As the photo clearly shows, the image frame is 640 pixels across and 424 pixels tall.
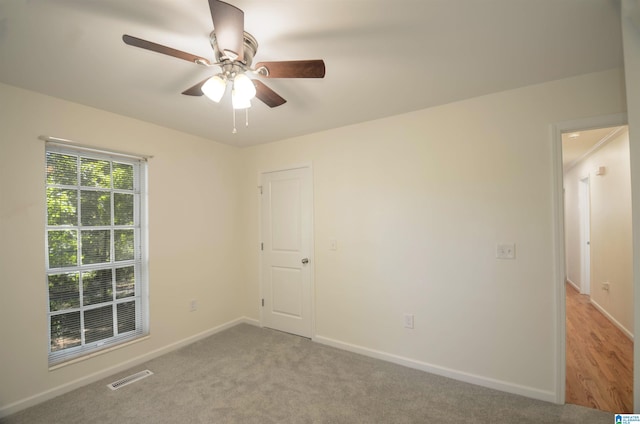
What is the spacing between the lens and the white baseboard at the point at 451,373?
219 cm

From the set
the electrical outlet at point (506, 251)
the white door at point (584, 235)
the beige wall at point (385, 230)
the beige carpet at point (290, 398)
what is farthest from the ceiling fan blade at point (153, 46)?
the white door at point (584, 235)

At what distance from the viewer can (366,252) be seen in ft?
9.85

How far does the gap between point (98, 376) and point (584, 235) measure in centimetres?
756

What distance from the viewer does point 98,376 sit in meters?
2.53

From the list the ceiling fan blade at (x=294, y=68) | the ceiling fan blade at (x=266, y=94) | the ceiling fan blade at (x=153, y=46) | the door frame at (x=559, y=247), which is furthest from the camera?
the door frame at (x=559, y=247)

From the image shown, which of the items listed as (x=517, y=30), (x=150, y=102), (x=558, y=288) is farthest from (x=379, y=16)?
(x=558, y=288)

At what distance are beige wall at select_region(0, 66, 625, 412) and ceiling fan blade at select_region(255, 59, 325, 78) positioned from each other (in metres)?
1.59

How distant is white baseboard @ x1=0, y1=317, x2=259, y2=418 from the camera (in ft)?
6.89

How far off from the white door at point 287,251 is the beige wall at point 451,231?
0.18 m

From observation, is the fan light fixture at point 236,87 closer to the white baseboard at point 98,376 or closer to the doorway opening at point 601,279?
the doorway opening at point 601,279

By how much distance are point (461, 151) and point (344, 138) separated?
1.21 metres

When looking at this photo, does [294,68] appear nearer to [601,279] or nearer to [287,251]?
[287,251]

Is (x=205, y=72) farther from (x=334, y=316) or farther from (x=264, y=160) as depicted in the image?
(x=334, y=316)

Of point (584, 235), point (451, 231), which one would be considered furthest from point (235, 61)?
point (584, 235)
